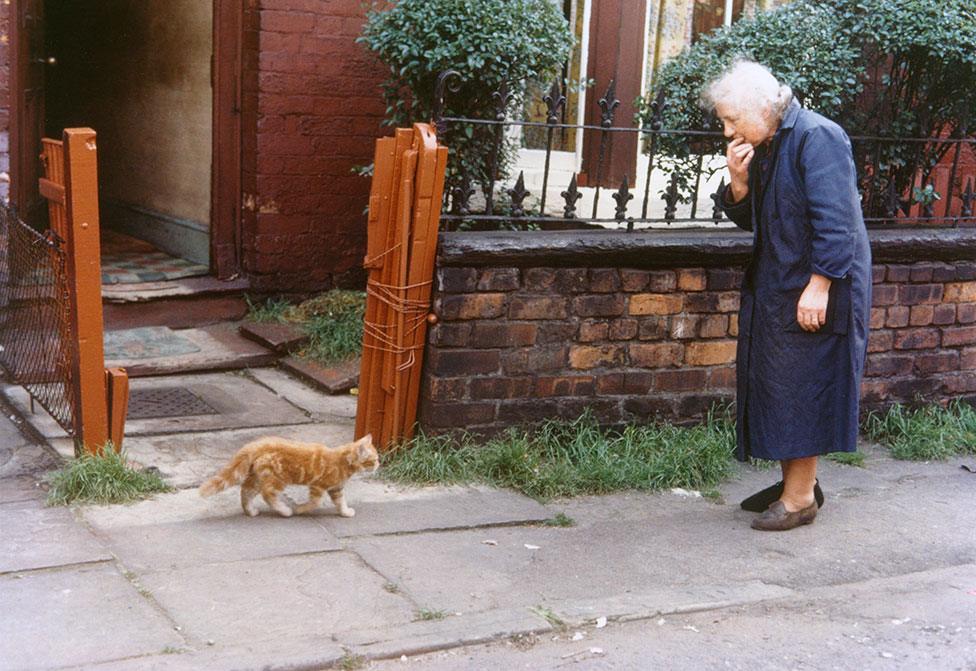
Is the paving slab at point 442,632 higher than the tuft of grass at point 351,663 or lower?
higher

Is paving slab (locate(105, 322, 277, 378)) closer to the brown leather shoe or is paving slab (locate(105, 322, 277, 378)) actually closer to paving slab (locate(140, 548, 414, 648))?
paving slab (locate(140, 548, 414, 648))

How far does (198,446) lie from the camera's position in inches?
237

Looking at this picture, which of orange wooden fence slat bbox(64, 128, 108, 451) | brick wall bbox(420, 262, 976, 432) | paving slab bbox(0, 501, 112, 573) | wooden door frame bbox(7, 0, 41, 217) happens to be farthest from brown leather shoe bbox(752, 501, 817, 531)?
wooden door frame bbox(7, 0, 41, 217)

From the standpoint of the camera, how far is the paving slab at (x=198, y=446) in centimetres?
563

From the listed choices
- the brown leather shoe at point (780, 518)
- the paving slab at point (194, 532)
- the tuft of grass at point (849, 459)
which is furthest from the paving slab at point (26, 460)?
the tuft of grass at point (849, 459)

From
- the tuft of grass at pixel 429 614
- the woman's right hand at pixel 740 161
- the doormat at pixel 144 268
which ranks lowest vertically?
the tuft of grass at pixel 429 614

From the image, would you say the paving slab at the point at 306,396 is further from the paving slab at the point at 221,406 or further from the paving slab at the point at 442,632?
the paving slab at the point at 442,632

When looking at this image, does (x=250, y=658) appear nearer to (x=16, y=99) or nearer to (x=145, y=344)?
(x=145, y=344)

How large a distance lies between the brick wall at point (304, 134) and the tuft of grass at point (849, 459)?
352 cm

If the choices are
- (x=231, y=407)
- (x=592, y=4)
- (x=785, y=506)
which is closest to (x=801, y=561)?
(x=785, y=506)

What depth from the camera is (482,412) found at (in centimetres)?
588

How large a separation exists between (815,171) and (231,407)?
3349 mm

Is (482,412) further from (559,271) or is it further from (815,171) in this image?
(815,171)

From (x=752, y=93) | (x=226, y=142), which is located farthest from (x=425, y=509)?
(x=226, y=142)
